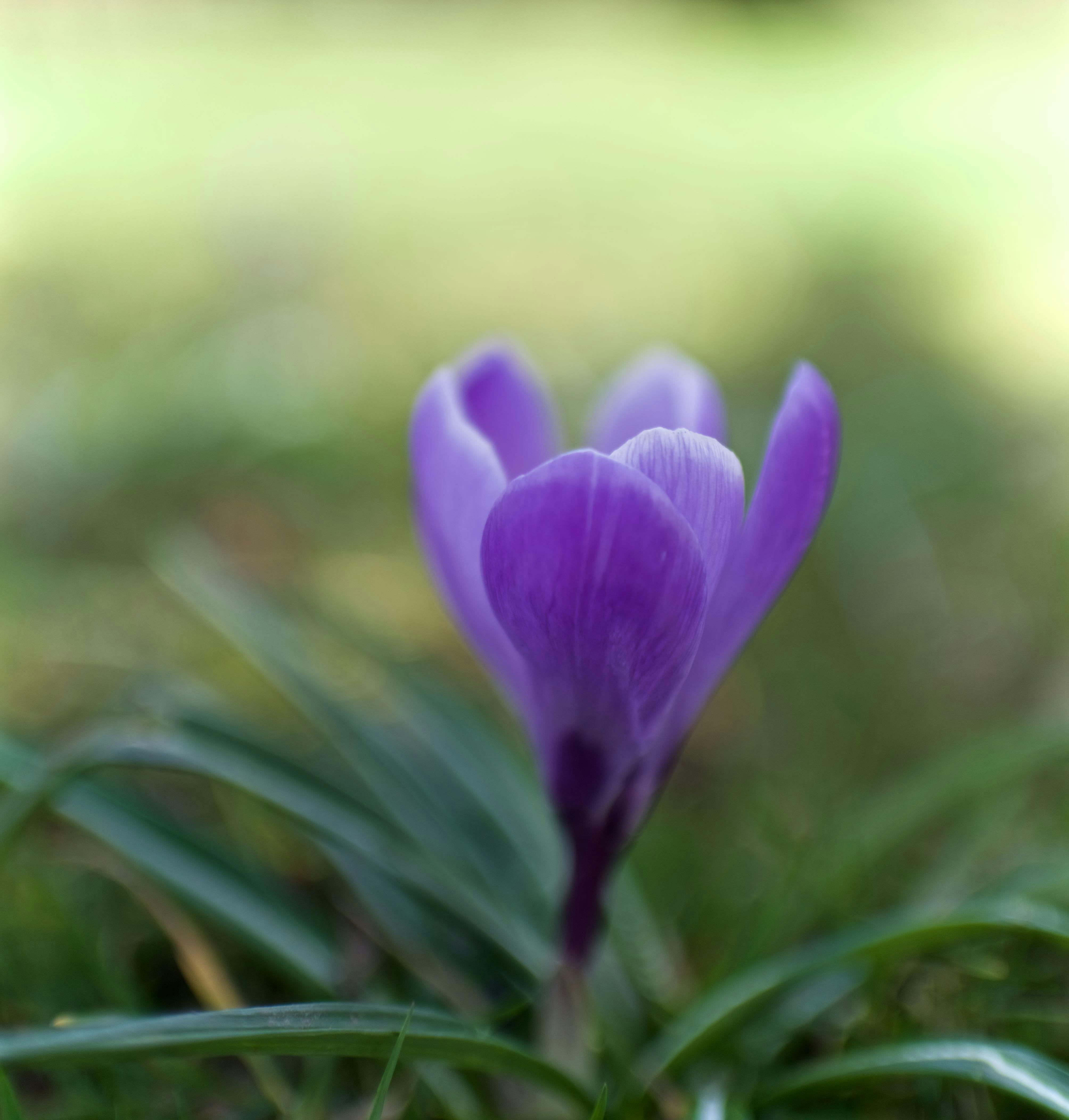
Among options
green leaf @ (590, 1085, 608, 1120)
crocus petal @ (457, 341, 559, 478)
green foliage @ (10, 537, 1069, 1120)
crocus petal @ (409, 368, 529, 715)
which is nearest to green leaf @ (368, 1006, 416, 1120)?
green foliage @ (10, 537, 1069, 1120)

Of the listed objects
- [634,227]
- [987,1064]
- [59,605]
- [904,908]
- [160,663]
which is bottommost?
[987,1064]

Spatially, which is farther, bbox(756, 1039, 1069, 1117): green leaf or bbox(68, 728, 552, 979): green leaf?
bbox(68, 728, 552, 979): green leaf

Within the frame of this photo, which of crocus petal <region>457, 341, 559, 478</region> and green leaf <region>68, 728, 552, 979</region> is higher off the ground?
crocus petal <region>457, 341, 559, 478</region>

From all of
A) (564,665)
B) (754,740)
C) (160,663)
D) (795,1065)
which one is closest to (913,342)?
(754,740)

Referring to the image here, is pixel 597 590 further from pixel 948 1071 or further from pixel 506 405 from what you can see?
pixel 948 1071

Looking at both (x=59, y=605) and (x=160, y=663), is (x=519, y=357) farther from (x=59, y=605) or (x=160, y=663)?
(x=59, y=605)

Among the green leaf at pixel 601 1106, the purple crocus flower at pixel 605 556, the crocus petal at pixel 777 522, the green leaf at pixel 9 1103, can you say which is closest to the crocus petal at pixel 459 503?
the purple crocus flower at pixel 605 556

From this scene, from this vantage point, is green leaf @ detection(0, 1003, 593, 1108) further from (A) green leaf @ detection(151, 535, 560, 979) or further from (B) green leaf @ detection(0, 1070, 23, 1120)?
(A) green leaf @ detection(151, 535, 560, 979)
